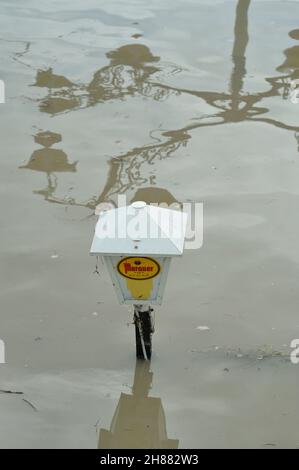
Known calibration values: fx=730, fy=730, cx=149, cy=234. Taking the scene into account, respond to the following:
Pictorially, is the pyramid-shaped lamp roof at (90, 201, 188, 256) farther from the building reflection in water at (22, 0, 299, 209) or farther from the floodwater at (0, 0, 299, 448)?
the building reflection in water at (22, 0, 299, 209)

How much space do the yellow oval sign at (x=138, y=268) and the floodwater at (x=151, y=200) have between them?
0.70 m

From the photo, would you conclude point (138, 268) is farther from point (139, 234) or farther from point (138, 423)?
point (138, 423)

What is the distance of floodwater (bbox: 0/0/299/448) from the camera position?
353 centimetres

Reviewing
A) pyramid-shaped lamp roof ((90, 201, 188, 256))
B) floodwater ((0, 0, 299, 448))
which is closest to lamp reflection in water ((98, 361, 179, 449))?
floodwater ((0, 0, 299, 448))

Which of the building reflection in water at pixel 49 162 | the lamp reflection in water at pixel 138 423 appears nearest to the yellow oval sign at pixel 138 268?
the lamp reflection in water at pixel 138 423

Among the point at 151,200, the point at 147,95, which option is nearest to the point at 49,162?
the point at 151,200

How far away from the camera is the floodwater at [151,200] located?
3527 mm

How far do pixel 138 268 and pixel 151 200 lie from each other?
6.55 ft

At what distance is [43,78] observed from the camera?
6.89 meters

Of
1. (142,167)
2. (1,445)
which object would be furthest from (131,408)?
(142,167)

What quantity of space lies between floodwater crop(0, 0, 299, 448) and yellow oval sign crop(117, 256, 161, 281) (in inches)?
27.5

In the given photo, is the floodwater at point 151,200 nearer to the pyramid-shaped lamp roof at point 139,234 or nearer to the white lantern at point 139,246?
the white lantern at point 139,246

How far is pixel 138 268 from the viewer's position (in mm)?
3240
